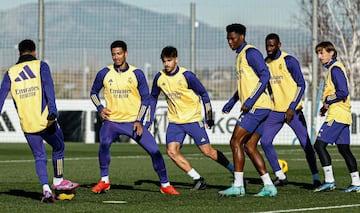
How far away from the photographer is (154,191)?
51.1ft

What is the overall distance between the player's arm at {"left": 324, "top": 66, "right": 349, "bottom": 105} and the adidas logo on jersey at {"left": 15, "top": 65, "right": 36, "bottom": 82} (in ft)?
14.0

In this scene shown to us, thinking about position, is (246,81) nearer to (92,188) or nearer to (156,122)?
(92,188)

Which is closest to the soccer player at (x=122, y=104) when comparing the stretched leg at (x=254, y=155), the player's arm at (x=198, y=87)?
the player's arm at (x=198, y=87)

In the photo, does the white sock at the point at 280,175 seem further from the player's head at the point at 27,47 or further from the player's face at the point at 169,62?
the player's head at the point at 27,47

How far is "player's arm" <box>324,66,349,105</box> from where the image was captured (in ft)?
50.0

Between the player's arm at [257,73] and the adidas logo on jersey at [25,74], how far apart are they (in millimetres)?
2743

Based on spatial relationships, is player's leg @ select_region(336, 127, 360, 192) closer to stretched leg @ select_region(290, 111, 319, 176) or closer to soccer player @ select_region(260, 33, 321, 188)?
soccer player @ select_region(260, 33, 321, 188)

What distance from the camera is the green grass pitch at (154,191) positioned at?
1266 centimetres

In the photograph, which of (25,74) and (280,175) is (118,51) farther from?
(280,175)

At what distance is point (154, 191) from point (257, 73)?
2.52m

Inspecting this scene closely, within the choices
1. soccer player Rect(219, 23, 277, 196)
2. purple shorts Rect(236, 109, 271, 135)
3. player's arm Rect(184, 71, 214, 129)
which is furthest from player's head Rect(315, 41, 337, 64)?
player's arm Rect(184, 71, 214, 129)

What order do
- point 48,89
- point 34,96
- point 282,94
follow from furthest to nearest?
1. point 282,94
2. point 34,96
3. point 48,89

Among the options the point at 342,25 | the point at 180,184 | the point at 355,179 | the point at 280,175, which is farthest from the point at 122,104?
the point at 342,25

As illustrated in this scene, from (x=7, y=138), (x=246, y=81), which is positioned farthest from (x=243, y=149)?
(x=7, y=138)
